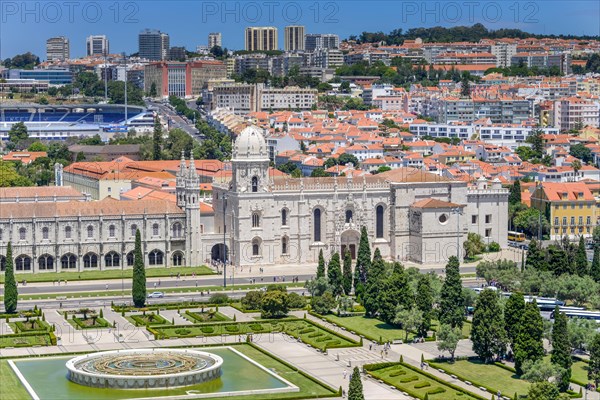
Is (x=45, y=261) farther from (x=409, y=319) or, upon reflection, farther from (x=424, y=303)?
(x=409, y=319)

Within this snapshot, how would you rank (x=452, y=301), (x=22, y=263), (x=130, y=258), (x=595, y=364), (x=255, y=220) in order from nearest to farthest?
(x=595, y=364) → (x=452, y=301) → (x=22, y=263) → (x=130, y=258) → (x=255, y=220)

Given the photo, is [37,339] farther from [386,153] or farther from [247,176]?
[386,153]

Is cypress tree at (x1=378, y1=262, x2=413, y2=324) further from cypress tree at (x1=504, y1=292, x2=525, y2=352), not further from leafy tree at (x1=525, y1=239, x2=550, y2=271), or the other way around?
leafy tree at (x1=525, y1=239, x2=550, y2=271)

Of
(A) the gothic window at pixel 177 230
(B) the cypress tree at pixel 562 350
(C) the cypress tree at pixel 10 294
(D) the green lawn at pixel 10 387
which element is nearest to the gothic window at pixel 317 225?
(A) the gothic window at pixel 177 230

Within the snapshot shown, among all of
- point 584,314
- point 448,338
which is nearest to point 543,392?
point 448,338

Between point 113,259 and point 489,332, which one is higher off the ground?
point 113,259

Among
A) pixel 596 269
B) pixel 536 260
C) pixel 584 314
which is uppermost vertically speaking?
pixel 536 260

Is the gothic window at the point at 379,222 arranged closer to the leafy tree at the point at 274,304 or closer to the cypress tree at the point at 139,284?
the leafy tree at the point at 274,304
